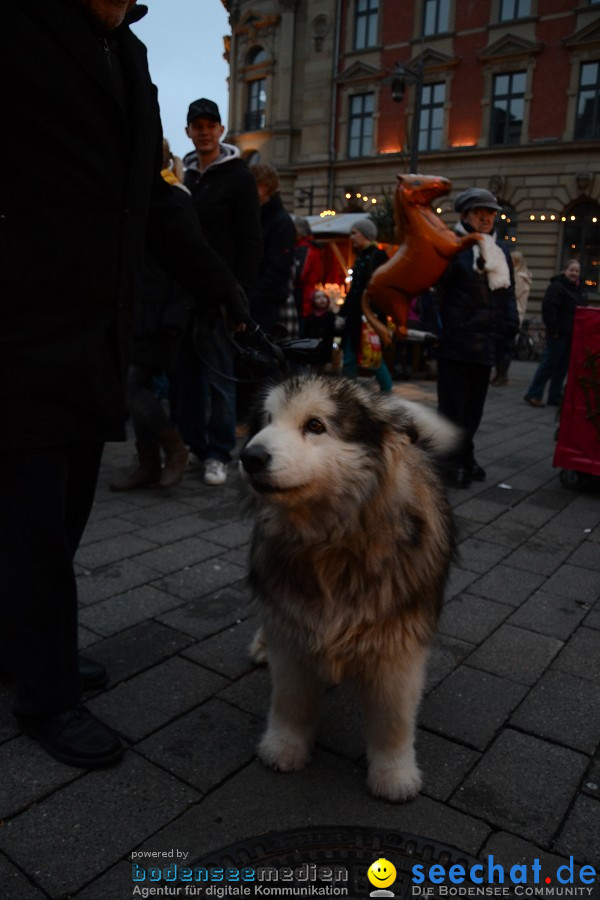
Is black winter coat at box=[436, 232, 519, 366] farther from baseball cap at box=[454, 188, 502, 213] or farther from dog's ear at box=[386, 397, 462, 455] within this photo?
dog's ear at box=[386, 397, 462, 455]

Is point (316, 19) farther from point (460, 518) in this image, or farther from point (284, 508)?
point (284, 508)

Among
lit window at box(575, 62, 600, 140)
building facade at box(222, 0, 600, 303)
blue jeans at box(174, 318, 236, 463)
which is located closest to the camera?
blue jeans at box(174, 318, 236, 463)

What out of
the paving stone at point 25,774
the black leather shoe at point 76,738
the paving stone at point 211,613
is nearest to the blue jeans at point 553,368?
the paving stone at point 211,613

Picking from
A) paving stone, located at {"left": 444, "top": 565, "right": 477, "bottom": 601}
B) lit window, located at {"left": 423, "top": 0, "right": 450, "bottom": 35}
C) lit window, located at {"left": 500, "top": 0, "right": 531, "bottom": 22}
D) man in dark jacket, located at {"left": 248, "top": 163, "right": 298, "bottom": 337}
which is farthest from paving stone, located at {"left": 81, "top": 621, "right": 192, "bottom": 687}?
lit window, located at {"left": 423, "top": 0, "right": 450, "bottom": 35}

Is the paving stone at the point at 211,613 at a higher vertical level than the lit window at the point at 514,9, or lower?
lower

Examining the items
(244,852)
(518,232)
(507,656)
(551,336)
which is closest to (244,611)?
(507,656)

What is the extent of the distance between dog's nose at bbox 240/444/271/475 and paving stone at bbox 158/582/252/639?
1.44 metres

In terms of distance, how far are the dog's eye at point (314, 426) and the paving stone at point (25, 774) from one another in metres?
1.32

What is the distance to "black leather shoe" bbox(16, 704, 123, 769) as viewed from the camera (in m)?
2.12

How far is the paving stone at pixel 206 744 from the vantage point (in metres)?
2.15

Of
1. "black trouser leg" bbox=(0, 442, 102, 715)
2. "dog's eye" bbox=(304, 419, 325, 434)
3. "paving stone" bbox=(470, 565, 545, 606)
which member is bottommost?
"paving stone" bbox=(470, 565, 545, 606)

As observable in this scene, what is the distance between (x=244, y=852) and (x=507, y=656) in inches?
60.6

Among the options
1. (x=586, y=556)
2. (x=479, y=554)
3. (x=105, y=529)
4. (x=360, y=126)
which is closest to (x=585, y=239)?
(x=360, y=126)

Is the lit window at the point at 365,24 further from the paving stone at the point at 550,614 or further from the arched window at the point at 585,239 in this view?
the paving stone at the point at 550,614
